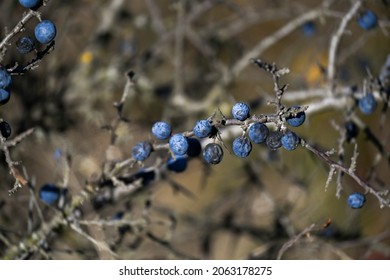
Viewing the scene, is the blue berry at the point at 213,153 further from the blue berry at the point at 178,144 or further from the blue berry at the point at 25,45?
the blue berry at the point at 25,45

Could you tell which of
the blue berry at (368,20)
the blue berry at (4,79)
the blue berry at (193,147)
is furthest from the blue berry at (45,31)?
the blue berry at (368,20)

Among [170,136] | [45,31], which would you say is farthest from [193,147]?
[45,31]

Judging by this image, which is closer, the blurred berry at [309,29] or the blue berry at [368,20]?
the blue berry at [368,20]

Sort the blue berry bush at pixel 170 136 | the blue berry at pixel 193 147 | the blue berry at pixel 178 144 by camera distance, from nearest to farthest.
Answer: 1. the blue berry at pixel 178 144
2. the blue berry at pixel 193 147
3. the blue berry bush at pixel 170 136

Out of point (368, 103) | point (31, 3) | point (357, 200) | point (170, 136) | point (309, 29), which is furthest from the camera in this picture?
point (309, 29)

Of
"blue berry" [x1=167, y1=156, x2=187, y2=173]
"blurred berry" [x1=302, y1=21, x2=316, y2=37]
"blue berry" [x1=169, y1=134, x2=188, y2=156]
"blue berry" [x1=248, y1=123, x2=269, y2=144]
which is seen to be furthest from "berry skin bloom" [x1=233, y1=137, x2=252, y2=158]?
"blurred berry" [x1=302, y1=21, x2=316, y2=37]

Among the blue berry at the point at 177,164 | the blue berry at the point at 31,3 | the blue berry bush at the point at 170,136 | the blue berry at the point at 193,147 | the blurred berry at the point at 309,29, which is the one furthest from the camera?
the blurred berry at the point at 309,29

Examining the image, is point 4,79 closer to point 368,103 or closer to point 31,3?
point 31,3
